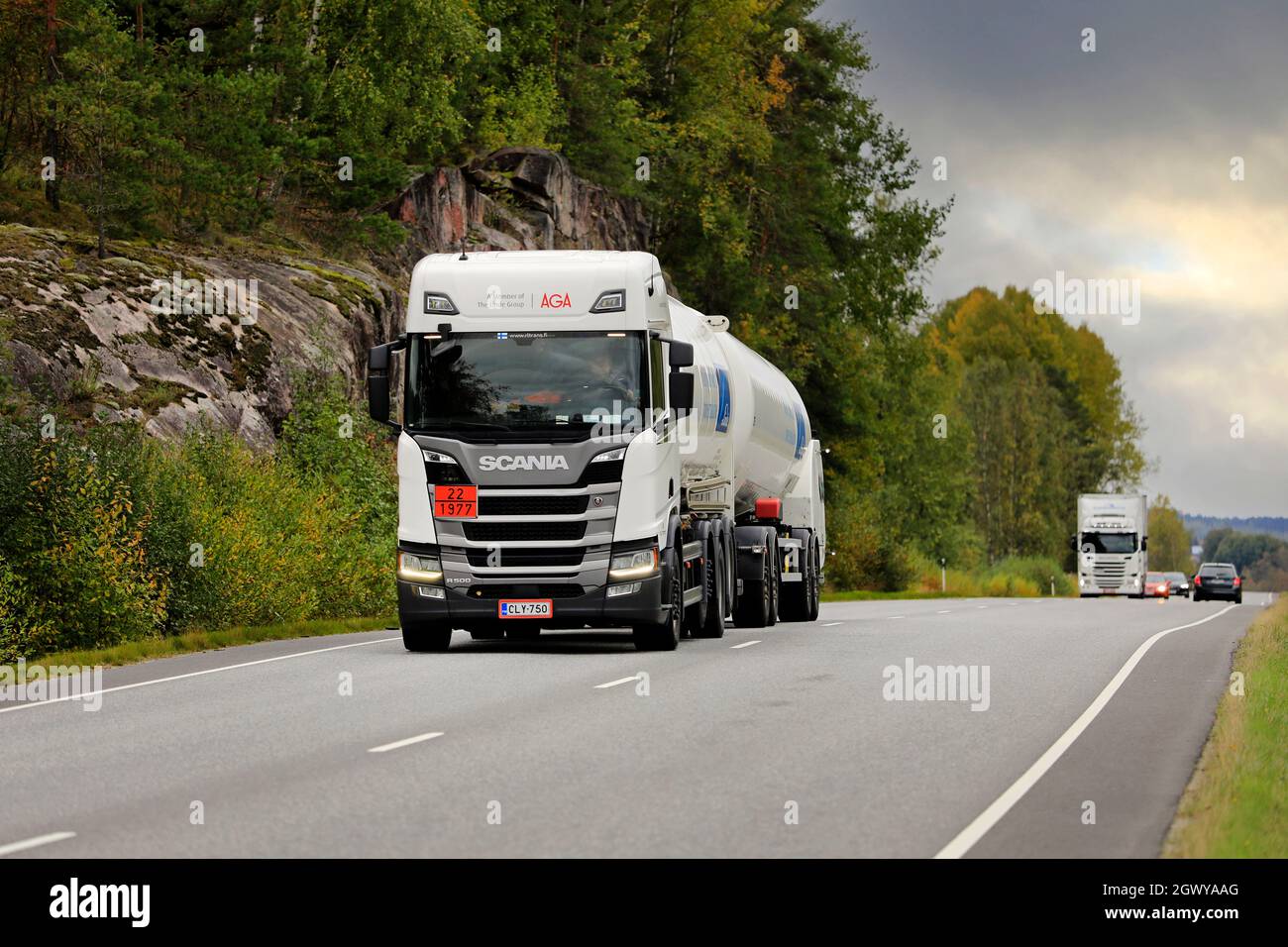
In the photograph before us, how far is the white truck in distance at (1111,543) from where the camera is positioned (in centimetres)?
6944

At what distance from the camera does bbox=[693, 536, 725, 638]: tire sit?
78.2ft

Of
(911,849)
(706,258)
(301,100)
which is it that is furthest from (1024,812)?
(706,258)

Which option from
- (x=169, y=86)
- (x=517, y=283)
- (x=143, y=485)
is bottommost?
(x=143, y=485)

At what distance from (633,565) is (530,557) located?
1.16m

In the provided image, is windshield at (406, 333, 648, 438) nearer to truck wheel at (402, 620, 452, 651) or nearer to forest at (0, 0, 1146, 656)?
truck wheel at (402, 620, 452, 651)

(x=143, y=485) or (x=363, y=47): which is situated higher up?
(x=363, y=47)

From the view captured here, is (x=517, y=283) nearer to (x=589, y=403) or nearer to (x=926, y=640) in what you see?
(x=589, y=403)

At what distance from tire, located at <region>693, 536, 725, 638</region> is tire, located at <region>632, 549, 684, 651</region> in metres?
2.60

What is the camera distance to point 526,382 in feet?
64.6

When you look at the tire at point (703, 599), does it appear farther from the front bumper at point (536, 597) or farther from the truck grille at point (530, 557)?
the truck grille at point (530, 557)

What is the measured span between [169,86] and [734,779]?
26.2 m

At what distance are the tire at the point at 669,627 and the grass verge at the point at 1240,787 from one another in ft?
21.2

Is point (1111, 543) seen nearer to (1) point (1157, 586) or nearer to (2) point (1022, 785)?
(1) point (1157, 586)

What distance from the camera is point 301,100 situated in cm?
3841
